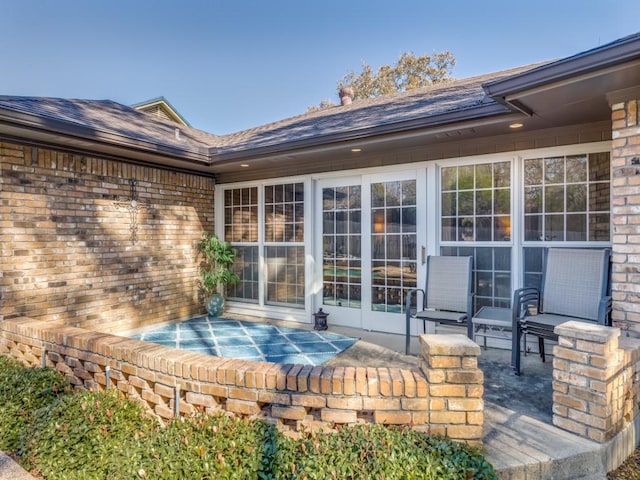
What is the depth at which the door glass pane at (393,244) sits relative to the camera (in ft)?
14.9

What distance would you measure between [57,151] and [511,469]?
5.10 m

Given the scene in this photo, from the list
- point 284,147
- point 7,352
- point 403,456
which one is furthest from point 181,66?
point 403,456

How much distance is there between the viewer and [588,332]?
2.05 metres

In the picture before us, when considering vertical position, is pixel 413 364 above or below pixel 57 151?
below

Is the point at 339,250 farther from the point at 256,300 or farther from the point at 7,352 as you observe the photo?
the point at 7,352

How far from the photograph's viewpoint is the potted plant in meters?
5.77

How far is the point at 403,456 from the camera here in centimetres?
164

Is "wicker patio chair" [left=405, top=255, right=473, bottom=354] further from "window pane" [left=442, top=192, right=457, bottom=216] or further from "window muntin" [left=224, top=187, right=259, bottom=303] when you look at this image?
"window muntin" [left=224, top=187, right=259, bottom=303]

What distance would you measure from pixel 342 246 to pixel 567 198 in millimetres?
2636

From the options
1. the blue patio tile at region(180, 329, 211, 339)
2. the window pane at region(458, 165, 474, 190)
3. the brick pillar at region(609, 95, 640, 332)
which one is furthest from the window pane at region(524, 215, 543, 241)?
the blue patio tile at region(180, 329, 211, 339)

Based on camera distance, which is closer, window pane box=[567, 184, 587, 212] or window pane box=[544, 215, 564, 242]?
window pane box=[567, 184, 587, 212]

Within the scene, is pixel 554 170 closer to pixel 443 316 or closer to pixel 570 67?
pixel 570 67

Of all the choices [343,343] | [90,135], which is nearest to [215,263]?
[90,135]

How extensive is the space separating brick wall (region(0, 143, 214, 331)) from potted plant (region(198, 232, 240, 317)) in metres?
0.17
